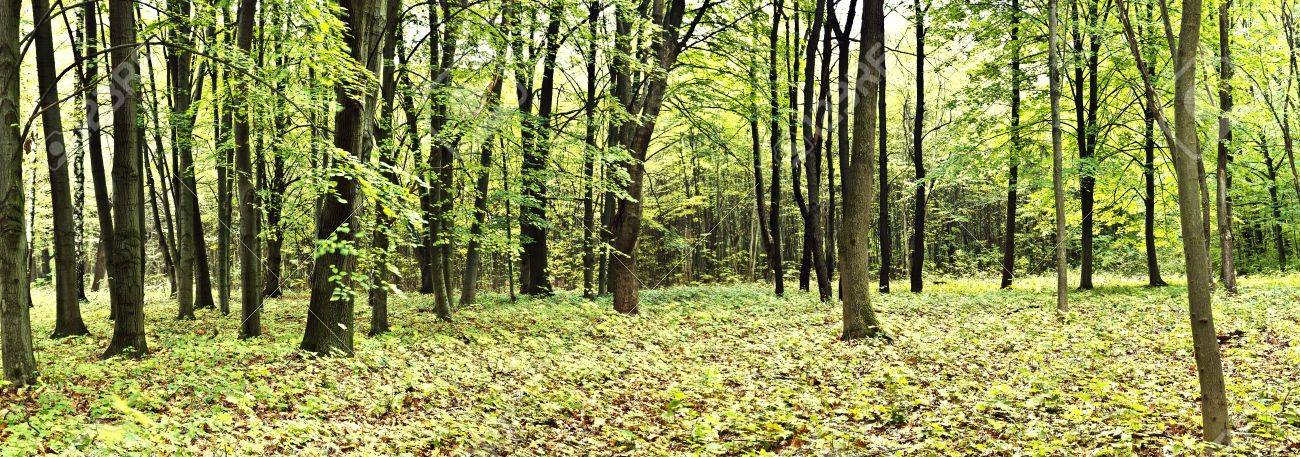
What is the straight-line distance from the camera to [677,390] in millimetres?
7250

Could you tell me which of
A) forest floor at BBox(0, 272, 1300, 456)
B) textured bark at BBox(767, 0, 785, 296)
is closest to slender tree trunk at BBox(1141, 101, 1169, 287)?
forest floor at BBox(0, 272, 1300, 456)

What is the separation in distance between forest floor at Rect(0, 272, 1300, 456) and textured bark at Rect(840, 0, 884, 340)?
0.59 meters

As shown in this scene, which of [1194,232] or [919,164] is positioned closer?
[1194,232]

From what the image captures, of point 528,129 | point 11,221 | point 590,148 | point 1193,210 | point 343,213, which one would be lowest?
point 1193,210

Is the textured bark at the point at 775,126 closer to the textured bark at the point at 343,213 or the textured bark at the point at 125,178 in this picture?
the textured bark at the point at 343,213

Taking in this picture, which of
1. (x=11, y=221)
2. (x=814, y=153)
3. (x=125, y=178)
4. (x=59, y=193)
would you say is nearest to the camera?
(x=11, y=221)

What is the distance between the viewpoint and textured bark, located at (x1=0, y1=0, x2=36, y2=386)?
6.12 metres

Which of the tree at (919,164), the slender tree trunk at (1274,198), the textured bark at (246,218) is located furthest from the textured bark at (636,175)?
the slender tree trunk at (1274,198)

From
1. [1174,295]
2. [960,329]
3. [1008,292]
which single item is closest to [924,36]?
[1008,292]

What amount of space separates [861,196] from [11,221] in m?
10.1

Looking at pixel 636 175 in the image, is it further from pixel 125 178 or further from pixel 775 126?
pixel 125 178

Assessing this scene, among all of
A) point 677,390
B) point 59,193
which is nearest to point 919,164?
point 677,390

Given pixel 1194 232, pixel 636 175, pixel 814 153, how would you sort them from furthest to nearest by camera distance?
1. pixel 814 153
2. pixel 636 175
3. pixel 1194 232

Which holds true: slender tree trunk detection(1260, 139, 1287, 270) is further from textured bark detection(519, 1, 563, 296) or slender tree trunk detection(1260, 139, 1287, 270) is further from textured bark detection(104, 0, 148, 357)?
textured bark detection(104, 0, 148, 357)
